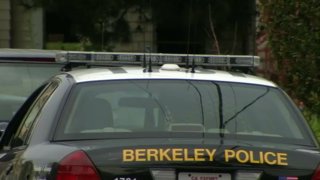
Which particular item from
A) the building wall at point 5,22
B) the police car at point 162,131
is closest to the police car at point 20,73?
the police car at point 162,131

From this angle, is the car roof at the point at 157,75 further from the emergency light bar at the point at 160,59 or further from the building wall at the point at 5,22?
the building wall at the point at 5,22

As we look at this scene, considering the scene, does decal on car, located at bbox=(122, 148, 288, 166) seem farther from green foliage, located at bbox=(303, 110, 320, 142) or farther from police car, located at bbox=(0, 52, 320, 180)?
green foliage, located at bbox=(303, 110, 320, 142)

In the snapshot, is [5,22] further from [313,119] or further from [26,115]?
[26,115]

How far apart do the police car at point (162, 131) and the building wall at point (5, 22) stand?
18.8 meters

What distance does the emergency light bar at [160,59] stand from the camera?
586 centimetres

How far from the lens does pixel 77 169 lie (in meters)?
4.16

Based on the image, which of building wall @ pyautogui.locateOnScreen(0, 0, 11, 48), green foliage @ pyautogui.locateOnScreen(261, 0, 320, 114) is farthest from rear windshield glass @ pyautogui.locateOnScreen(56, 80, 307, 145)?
building wall @ pyautogui.locateOnScreen(0, 0, 11, 48)

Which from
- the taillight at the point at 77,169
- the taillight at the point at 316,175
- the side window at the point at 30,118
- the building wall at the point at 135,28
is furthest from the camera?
the building wall at the point at 135,28

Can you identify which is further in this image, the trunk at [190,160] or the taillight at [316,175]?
the taillight at [316,175]

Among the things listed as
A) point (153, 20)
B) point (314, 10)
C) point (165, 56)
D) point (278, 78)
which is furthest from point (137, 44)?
point (165, 56)

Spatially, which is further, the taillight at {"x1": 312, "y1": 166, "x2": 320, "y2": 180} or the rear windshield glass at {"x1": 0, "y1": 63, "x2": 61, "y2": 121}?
the rear windshield glass at {"x1": 0, "y1": 63, "x2": 61, "y2": 121}

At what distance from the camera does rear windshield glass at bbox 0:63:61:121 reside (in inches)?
324

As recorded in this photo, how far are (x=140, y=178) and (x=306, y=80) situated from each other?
441 centimetres

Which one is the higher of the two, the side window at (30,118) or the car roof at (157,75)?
the car roof at (157,75)
